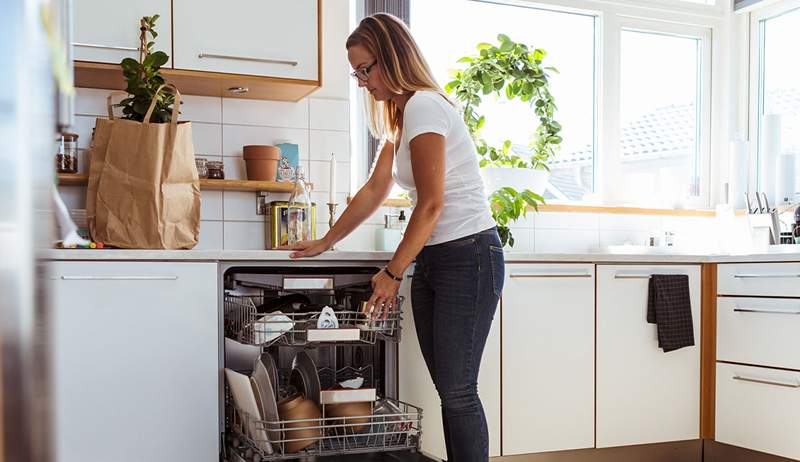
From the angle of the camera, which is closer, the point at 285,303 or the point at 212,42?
the point at 285,303

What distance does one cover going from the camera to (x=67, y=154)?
275 centimetres

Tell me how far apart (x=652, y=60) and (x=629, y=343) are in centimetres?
169

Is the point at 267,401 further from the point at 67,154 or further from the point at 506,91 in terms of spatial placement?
the point at 506,91

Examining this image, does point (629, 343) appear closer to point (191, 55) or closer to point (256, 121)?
point (256, 121)

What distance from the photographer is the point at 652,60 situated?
4074 mm

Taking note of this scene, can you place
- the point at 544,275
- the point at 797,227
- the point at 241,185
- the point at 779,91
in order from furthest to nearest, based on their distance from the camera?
1. the point at 779,91
2. the point at 797,227
3. the point at 241,185
4. the point at 544,275

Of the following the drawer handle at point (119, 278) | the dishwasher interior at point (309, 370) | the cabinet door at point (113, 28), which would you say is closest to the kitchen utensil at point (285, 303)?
the dishwasher interior at point (309, 370)

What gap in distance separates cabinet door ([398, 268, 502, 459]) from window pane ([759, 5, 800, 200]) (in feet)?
6.21

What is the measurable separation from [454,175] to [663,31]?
90.7 inches

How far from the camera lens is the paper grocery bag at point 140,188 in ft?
7.72

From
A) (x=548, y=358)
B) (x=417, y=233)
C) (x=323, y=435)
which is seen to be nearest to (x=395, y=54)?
(x=417, y=233)

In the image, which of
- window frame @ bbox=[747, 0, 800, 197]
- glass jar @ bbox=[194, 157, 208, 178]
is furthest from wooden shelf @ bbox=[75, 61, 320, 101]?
window frame @ bbox=[747, 0, 800, 197]

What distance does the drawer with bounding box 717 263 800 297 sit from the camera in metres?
2.81

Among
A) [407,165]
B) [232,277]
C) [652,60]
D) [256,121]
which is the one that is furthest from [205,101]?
[652,60]
